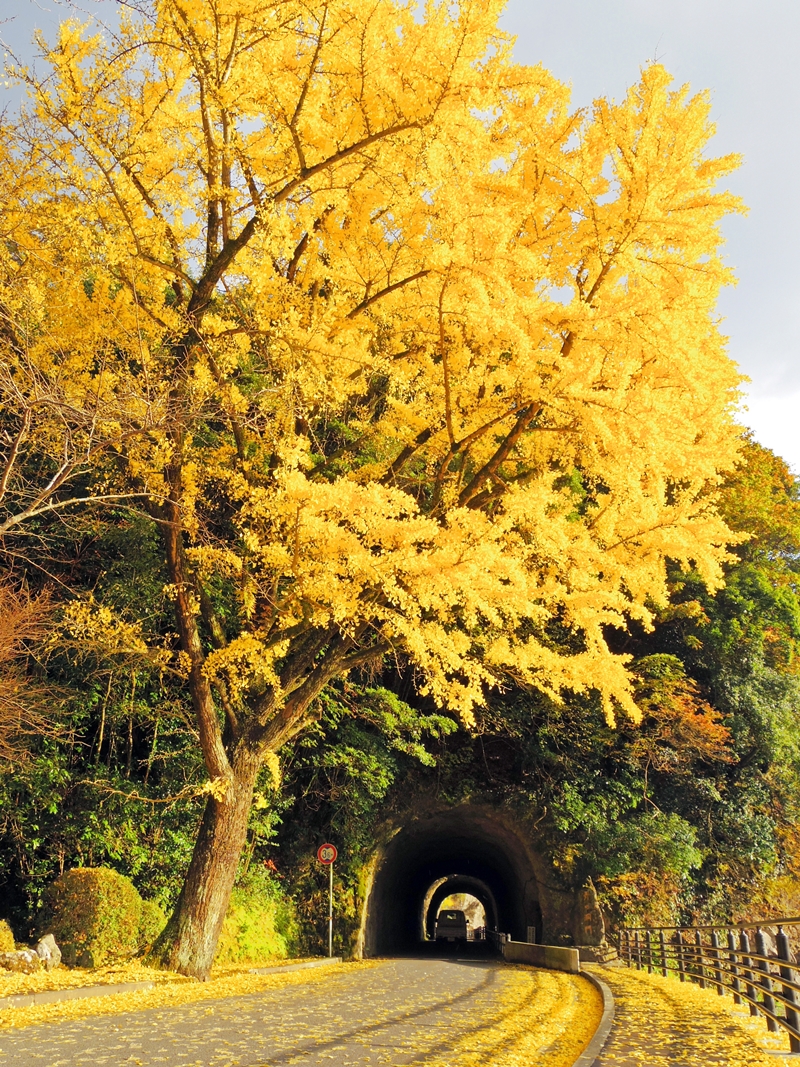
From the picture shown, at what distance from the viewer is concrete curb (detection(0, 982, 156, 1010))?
6543 mm

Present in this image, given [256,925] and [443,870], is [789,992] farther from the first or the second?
[443,870]

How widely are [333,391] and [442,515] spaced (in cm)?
181

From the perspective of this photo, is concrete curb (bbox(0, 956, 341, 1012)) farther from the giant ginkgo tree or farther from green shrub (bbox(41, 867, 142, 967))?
green shrub (bbox(41, 867, 142, 967))

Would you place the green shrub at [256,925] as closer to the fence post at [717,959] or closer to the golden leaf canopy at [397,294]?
the golden leaf canopy at [397,294]

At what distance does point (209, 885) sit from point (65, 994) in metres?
2.09

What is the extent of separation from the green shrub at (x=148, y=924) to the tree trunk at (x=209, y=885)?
2.37 meters

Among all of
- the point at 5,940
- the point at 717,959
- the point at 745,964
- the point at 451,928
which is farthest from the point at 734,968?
the point at 451,928

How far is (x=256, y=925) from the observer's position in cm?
1446

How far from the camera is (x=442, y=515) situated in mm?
8930

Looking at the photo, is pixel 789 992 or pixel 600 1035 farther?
pixel 600 1035

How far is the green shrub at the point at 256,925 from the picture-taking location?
1380 cm

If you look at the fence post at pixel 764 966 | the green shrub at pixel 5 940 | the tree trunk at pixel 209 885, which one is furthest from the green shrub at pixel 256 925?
the fence post at pixel 764 966

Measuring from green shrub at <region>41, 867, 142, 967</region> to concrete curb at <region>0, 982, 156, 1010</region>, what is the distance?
2.87 metres

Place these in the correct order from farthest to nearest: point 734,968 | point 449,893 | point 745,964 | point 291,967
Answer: point 449,893 < point 291,967 < point 734,968 < point 745,964
